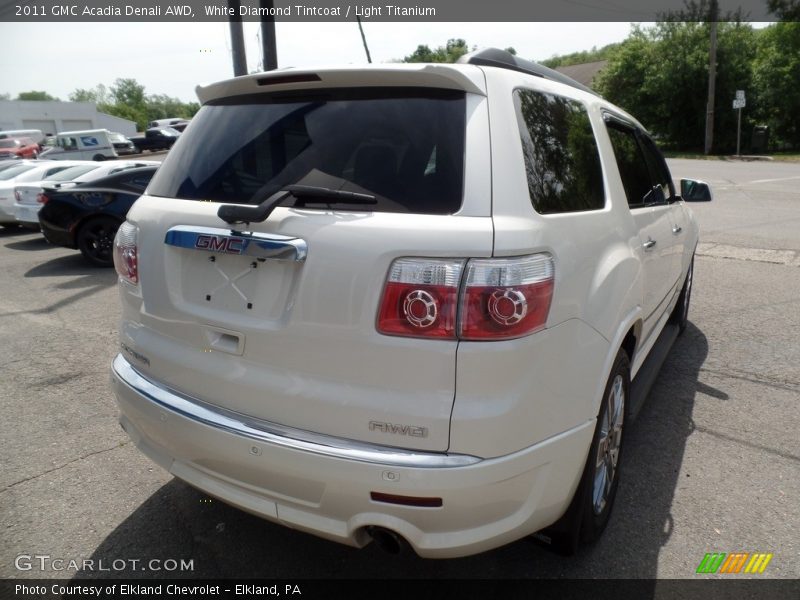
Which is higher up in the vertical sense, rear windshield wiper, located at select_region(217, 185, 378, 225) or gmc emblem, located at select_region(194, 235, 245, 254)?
rear windshield wiper, located at select_region(217, 185, 378, 225)

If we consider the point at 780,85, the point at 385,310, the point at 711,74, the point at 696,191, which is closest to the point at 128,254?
the point at 385,310

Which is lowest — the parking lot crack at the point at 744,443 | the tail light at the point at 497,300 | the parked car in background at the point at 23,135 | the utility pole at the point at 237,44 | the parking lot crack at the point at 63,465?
the parking lot crack at the point at 744,443

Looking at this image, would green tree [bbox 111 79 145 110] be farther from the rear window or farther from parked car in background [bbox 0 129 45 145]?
the rear window

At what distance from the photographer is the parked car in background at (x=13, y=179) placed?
42.9ft

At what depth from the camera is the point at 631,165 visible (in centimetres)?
336

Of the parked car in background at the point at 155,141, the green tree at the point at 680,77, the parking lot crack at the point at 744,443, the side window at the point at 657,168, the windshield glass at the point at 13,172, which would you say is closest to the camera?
the parking lot crack at the point at 744,443

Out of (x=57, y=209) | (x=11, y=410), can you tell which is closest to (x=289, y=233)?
(x=11, y=410)

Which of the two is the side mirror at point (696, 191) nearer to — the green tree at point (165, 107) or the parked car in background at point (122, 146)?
the parked car in background at point (122, 146)

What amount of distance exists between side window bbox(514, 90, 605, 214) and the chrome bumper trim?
891 millimetres

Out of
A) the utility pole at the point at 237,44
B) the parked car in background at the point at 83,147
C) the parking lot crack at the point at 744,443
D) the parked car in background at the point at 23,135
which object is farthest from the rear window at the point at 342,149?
the parked car in background at the point at 23,135

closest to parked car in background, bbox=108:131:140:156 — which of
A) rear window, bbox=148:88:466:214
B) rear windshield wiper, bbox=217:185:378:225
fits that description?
rear window, bbox=148:88:466:214

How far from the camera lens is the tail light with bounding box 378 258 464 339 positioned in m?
1.83

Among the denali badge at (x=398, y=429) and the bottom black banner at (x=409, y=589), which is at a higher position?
the denali badge at (x=398, y=429)

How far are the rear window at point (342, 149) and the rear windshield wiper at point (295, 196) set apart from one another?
29mm
